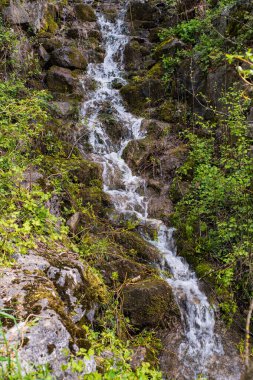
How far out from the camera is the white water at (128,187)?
5121 millimetres

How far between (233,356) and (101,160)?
593cm

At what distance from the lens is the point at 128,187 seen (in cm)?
823

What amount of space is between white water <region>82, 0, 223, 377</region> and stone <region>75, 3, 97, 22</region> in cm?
42

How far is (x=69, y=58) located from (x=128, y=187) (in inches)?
263

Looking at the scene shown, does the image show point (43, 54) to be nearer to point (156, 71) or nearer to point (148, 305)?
point (156, 71)

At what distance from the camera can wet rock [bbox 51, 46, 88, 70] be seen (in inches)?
454

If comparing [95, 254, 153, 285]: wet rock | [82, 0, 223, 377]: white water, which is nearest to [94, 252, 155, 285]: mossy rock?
[95, 254, 153, 285]: wet rock

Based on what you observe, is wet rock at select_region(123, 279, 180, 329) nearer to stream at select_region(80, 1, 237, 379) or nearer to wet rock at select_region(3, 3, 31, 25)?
stream at select_region(80, 1, 237, 379)

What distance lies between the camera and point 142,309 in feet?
16.2

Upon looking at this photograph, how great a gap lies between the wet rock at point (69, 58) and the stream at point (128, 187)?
479mm

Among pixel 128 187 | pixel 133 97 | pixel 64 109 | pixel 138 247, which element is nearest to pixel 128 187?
pixel 128 187

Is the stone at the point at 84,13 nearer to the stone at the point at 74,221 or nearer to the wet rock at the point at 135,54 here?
the wet rock at the point at 135,54

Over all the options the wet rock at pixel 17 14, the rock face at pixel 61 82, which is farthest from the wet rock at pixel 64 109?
the wet rock at pixel 17 14

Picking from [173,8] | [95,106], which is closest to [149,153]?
[95,106]
